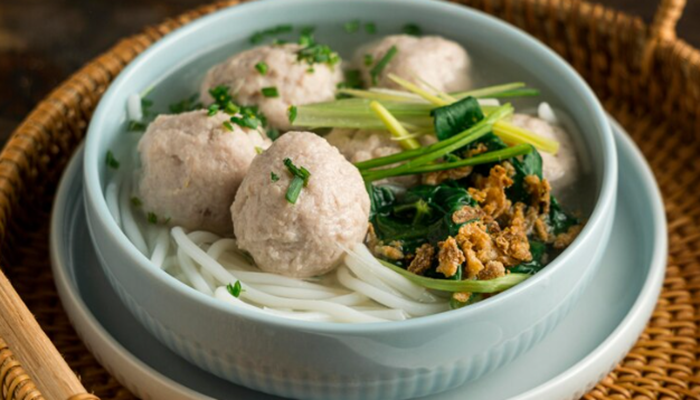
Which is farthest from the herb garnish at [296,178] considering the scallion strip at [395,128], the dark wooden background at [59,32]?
the dark wooden background at [59,32]

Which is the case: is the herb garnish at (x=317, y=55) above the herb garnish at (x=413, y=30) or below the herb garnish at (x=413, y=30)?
above

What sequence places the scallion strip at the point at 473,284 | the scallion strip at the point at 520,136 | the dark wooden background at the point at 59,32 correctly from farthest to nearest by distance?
the dark wooden background at the point at 59,32
the scallion strip at the point at 520,136
the scallion strip at the point at 473,284

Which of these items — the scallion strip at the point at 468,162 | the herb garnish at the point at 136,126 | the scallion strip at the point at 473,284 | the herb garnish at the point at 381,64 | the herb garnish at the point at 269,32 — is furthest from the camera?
the herb garnish at the point at 269,32

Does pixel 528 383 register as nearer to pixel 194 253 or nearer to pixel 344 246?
pixel 344 246

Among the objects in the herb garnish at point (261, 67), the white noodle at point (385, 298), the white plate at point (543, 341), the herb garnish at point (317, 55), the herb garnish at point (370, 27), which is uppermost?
the herb garnish at point (261, 67)

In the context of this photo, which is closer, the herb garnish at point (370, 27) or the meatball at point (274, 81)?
the meatball at point (274, 81)

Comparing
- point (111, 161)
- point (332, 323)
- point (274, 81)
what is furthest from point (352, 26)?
point (332, 323)

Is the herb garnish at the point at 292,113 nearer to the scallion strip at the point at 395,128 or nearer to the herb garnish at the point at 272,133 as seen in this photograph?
the herb garnish at the point at 272,133

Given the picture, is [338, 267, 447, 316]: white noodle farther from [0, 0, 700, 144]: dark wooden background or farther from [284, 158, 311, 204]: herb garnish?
[0, 0, 700, 144]: dark wooden background
